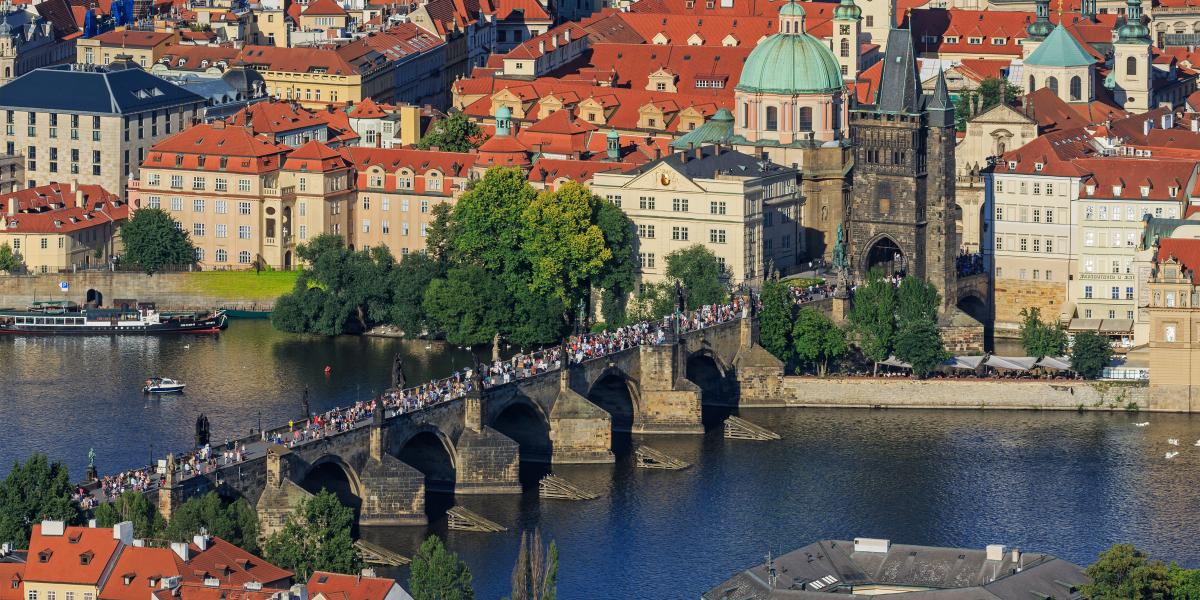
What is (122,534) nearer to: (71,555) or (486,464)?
(71,555)

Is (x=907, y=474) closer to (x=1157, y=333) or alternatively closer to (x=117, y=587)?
(x=1157, y=333)

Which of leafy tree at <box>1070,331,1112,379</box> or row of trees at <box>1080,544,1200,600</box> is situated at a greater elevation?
leafy tree at <box>1070,331,1112,379</box>

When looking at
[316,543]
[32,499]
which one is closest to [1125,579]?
[316,543]

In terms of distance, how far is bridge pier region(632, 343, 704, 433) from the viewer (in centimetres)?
19388

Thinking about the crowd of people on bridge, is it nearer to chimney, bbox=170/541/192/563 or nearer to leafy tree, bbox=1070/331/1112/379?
chimney, bbox=170/541/192/563

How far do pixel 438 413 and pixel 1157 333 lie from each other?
3783 cm

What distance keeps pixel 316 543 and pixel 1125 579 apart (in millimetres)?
30681

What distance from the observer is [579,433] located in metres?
186

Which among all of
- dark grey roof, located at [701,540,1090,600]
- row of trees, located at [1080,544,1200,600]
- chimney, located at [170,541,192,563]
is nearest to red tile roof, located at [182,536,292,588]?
chimney, located at [170,541,192,563]

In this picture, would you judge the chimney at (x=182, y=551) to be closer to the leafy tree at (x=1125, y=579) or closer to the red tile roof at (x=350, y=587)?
the red tile roof at (x=350, y=587)

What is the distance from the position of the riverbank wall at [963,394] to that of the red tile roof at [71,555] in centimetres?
5800

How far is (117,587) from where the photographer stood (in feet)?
474

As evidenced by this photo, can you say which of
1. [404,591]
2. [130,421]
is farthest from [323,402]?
[404,591]

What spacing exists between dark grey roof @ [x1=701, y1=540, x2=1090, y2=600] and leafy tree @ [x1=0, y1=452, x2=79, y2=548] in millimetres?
24493
